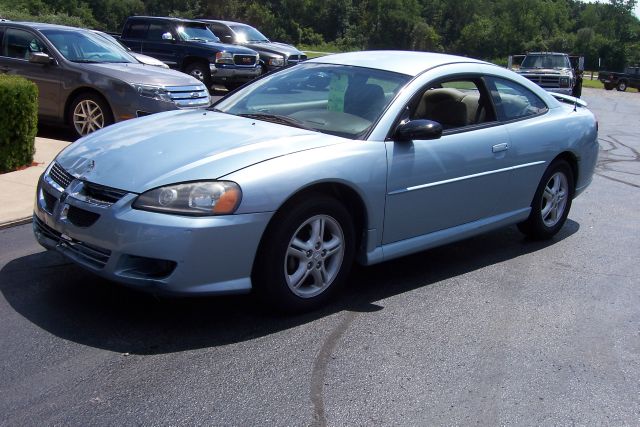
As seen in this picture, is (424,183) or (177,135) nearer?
(177,135)

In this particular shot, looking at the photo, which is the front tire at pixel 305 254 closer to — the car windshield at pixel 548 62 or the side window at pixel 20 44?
the side window at pixel 20 44

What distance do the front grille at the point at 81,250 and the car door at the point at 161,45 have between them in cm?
1381

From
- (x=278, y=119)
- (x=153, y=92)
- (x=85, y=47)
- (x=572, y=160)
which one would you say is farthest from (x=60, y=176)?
(x=85, y=47)

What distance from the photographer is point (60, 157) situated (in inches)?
184

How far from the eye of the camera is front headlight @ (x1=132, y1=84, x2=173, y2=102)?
9.54m

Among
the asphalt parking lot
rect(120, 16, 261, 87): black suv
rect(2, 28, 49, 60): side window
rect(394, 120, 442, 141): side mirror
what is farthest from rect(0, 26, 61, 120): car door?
rect(120, 16, 261, 87): black suv

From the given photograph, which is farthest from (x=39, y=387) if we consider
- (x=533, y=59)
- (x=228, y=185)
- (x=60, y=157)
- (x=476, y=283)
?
(x=533, y=59)

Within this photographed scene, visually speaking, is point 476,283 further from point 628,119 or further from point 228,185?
point 628,119

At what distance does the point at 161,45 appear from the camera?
690 inches

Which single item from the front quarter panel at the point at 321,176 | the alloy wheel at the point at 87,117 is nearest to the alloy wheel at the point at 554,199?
the front quarter panel at the point at 321,176

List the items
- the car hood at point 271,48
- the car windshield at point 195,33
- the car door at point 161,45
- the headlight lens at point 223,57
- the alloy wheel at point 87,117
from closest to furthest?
the alloy wheel at point 87,117 < the headlight lens at point 223,57 < the car door at point 161,45 < the car windshield at point 195,33 < the car hood at point 271,48

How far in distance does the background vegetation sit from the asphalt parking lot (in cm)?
5113

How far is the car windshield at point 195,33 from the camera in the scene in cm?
1775

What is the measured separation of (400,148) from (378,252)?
27.4 inches
